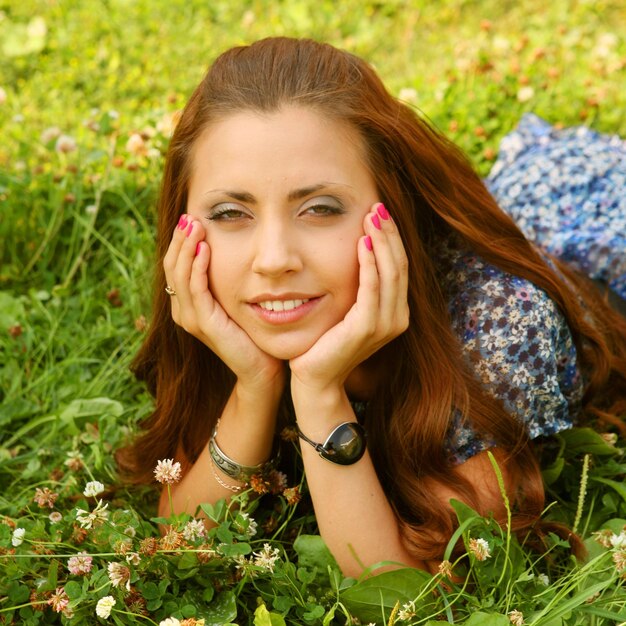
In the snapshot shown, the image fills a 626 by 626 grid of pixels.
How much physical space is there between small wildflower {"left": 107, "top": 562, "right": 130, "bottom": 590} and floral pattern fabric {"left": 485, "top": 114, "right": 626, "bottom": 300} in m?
2.02

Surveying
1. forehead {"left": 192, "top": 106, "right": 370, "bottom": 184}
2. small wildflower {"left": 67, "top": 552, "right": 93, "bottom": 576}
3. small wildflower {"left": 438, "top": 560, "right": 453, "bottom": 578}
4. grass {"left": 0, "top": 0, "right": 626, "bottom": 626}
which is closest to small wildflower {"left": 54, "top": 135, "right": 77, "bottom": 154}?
grass {"left": 0, "top": 0, "right": 626, "bottom": 626}

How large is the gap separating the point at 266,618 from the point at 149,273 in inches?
66.7

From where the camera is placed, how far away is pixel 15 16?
207 inches

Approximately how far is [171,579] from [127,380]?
1223 mm

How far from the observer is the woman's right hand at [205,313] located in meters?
2.29

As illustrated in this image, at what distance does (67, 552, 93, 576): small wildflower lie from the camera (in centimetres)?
206

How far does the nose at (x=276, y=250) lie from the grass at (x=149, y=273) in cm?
60

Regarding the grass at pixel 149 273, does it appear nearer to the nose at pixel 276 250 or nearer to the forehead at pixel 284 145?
the nose at pixel 276 250

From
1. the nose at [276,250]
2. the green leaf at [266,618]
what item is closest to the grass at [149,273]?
the green leaf at [266,618]

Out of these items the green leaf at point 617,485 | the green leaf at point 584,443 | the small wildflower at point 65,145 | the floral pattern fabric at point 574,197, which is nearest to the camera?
the green leaf at point 617,485

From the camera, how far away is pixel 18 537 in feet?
6.93

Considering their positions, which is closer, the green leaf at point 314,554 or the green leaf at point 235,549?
the green leaf at point 235,549

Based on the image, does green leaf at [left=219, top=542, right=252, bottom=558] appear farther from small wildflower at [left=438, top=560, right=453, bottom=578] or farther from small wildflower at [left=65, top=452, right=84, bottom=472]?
small wildflower at [left=65, top=452, right=84, bottom=472]

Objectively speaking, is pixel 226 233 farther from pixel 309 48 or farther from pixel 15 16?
pixel 15 16
